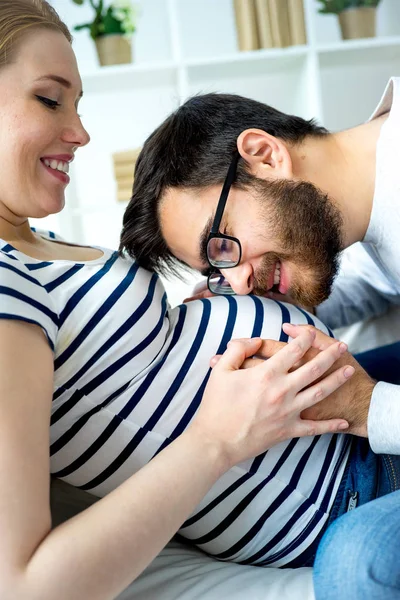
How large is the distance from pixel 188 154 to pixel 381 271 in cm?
53

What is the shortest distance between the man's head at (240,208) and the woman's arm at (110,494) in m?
0.42

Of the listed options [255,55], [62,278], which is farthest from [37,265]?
[255,55]

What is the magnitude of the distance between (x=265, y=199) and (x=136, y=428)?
55 centimetres

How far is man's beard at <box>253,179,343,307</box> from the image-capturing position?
1.36 m

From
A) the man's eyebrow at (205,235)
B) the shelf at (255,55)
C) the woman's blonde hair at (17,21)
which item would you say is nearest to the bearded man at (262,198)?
the man's eyebrow at (205,235)

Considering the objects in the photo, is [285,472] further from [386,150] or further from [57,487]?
[386,150]

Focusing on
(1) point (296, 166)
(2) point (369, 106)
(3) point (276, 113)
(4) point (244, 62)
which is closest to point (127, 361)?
(1) point (296, 166)

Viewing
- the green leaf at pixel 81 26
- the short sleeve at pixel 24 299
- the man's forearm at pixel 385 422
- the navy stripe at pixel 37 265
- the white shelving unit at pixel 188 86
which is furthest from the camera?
the white shelving unit at pixel 188 86

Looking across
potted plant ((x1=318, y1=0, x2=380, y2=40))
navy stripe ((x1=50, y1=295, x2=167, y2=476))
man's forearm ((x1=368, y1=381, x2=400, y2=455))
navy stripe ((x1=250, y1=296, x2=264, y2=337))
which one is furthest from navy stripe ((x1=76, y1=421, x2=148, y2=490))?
potted plant ((x1=318, y1=0, x2=380, y2=40))

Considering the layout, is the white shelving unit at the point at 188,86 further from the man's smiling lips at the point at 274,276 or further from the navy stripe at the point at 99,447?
the navy stripe at the point at 99,447

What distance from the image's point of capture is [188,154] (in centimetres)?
140

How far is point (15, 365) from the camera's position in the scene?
0.81 meters

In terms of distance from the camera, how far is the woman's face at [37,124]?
3.51 ft

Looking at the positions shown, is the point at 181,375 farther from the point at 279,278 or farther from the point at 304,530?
the point at 279,278
